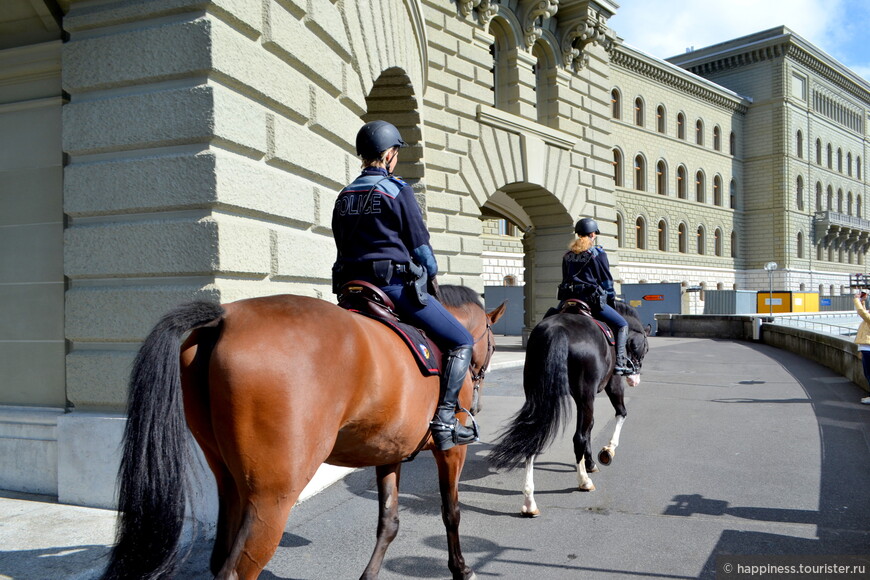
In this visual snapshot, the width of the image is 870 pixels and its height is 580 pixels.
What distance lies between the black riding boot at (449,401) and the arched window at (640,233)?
44.9 metres

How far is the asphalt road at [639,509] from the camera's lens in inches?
175

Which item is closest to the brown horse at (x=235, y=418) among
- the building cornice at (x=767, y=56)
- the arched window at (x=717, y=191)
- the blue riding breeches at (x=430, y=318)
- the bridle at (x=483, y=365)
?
the blue riding breeches at (x=430, y=318)

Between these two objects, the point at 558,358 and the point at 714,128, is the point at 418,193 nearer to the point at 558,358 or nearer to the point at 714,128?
the point at 558,358

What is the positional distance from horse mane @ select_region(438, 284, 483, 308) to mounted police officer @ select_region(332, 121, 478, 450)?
991 mm

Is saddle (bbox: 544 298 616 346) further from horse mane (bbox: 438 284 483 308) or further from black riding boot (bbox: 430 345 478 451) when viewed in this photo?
black riding boot (bbox: 430 345 478 451)

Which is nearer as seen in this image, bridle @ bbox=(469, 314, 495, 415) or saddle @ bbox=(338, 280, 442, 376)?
saddle @ bbox=(338, 280, 442, 376)

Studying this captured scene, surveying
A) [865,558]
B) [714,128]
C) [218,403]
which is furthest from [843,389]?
[714,128]

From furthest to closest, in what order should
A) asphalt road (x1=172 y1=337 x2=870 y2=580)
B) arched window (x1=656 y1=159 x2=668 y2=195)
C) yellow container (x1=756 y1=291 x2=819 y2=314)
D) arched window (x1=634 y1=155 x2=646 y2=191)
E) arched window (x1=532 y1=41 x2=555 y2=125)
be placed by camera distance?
arched window (x1=656 y1=159 x2=668 y2=195) → arched window (x1=634 y1=155 x2=646 y2=191) → yellow container (x1=756 y1=291 x2=819 y2=314) → arched window (x1=532 y1=41 x2=555 y2=125) → asphalt road (x1=172 y1=337 x2=870 y2=580)

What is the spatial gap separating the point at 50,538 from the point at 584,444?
4.34m

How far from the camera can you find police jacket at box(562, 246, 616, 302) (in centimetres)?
709

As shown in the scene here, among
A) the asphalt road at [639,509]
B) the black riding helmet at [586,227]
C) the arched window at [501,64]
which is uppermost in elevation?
the arched window at [501,64]

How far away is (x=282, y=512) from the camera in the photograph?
2.75m

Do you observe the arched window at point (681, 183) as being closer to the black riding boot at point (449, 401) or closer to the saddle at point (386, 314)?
the black riding boot at point (449, 401)

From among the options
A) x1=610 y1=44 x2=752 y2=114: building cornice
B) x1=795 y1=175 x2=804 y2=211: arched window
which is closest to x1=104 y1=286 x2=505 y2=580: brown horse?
x1=610 y1=44 x2=752 y2=114: building cornice
